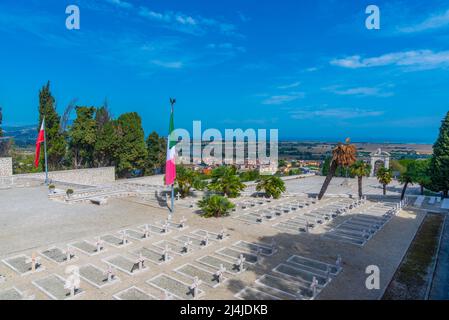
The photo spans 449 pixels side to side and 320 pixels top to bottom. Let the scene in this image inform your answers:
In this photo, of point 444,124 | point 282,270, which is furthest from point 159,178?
point 444,124

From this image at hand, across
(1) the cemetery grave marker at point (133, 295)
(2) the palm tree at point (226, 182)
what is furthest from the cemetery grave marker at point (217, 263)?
(2) the palm tree at point (226, 182)

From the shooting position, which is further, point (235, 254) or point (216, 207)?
point (216, 207)

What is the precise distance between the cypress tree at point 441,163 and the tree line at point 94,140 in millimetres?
34394

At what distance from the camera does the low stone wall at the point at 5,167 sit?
32.7 meters

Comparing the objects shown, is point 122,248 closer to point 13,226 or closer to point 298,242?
point 13,226

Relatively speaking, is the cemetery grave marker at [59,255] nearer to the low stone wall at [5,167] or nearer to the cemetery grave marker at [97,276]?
the cemetery grave marker at [97,276]

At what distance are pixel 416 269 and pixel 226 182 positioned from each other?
16261 millimetres

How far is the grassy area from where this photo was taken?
10.1 m

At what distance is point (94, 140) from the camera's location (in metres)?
37.2

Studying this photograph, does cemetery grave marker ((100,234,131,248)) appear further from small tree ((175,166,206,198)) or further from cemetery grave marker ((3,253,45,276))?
small tree ((175,166,206,198))

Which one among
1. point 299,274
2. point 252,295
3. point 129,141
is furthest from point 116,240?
point 129,141

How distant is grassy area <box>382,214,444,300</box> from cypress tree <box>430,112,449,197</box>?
53.5ft

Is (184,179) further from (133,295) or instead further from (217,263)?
(133,295)

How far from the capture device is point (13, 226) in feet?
54.4
